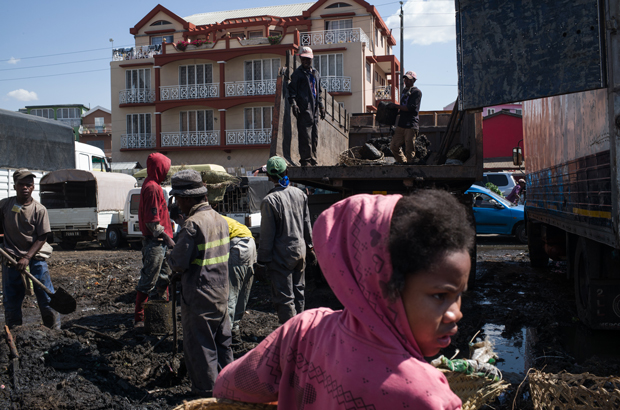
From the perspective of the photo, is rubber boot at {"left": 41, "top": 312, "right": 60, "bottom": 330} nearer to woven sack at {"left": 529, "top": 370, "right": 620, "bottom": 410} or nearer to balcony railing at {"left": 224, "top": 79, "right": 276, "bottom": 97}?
woven sack at {"left": 529, "top": 370, "right": 620, "bottom": 410}

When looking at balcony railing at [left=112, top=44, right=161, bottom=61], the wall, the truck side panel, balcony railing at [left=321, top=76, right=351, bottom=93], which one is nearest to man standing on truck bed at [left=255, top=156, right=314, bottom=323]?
the truck side panel

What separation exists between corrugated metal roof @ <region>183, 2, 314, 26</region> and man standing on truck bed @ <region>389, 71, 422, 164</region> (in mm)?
32526

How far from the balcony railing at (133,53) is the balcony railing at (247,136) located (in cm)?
874

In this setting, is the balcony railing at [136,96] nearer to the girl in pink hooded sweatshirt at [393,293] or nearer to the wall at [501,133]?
the wall at [501,133]

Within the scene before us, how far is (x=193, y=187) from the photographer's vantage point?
404cm

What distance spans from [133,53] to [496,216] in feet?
98.5

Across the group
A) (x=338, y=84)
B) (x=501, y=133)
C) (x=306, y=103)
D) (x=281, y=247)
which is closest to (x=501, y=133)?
(x=501, y=133)

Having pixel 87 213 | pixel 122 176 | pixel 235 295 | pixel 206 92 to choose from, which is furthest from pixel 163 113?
pixel 235 295

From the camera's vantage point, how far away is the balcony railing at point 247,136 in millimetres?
32062

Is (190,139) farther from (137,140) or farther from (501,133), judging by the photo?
(501,133)

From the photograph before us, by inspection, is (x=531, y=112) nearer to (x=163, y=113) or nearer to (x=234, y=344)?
(x=234, y=344)

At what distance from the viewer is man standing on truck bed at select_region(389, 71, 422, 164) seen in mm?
8172

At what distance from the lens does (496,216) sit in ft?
45.9

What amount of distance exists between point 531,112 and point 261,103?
83.3ft
